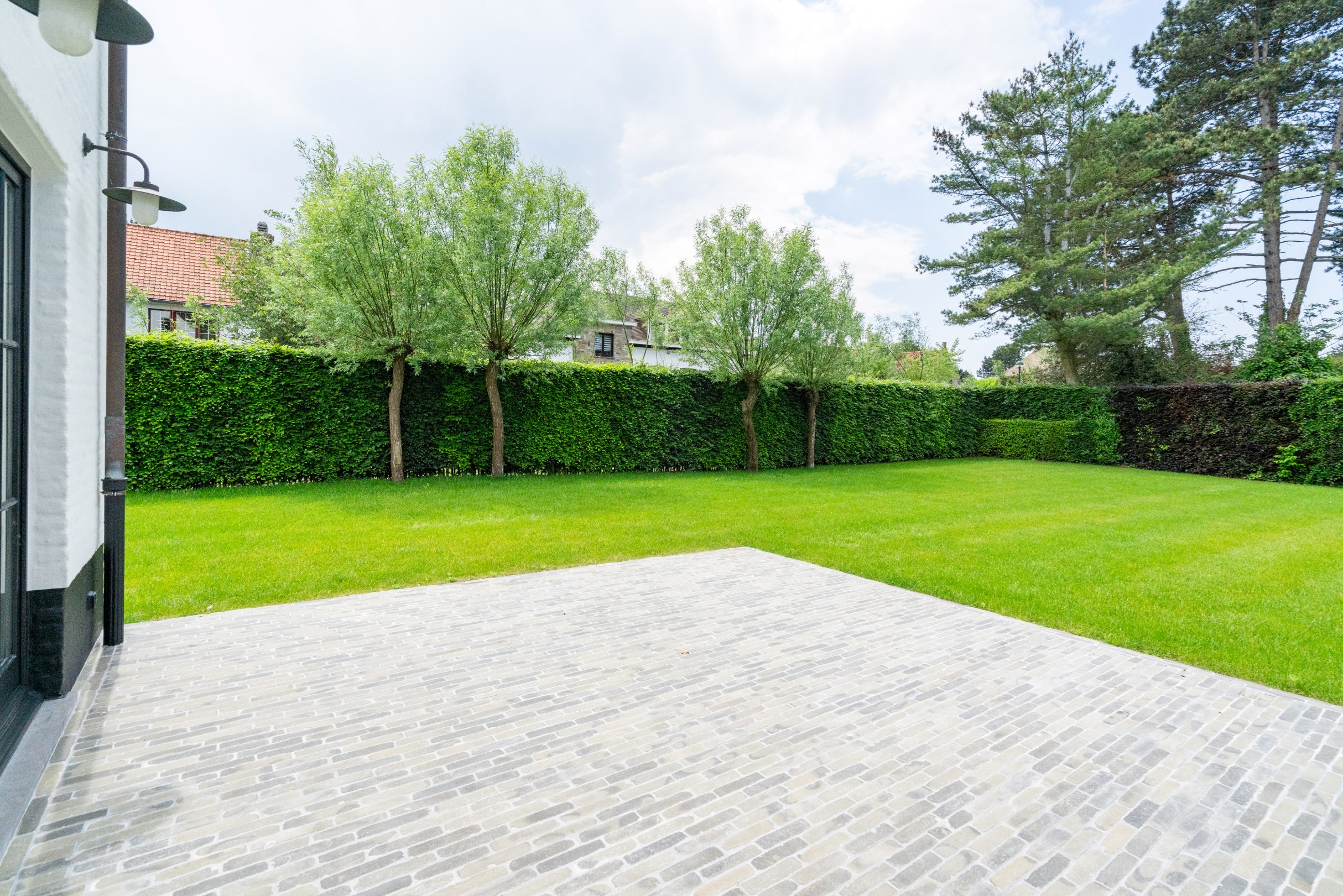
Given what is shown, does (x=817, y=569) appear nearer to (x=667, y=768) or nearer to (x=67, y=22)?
(x=667, y=768)

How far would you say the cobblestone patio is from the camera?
6.28 feet

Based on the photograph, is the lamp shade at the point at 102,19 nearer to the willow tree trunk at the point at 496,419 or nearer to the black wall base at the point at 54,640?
the black wall base at the point at 54,640

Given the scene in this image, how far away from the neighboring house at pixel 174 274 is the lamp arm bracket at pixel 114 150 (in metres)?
18.2

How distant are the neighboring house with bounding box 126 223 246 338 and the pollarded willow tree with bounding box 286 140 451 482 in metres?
10.5

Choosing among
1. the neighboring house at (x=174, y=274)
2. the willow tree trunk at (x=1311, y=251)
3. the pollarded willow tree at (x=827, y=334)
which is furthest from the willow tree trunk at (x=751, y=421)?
the willow tree trunk at (x=1311, y=251)

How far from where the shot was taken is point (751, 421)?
15.9m

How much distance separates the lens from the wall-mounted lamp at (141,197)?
10.6 ft

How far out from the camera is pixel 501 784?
2.34 meters

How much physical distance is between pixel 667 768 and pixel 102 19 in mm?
3459

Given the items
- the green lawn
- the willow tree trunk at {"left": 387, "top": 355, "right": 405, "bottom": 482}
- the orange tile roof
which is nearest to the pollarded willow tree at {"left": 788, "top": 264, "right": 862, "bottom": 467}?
the green lawn

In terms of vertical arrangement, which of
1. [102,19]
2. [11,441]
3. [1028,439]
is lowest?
[11,441]

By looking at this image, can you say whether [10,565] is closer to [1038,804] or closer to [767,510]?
[1038,804]

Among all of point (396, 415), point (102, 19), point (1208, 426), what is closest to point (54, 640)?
point (102, 19)

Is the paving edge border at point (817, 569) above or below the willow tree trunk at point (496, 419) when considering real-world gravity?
below
